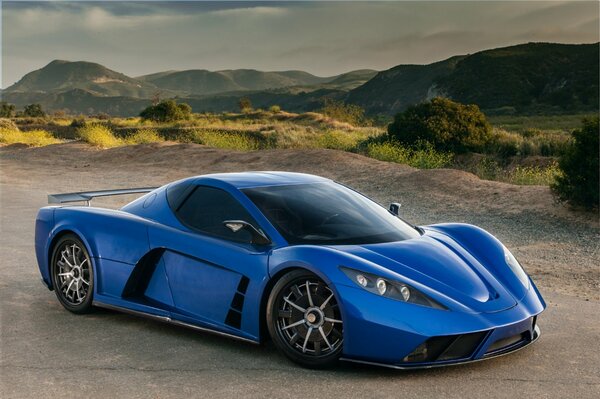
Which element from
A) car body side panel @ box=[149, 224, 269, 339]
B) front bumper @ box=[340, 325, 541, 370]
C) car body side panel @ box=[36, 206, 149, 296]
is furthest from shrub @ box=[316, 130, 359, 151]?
front bumper @ box=[340, 325, 541, 370]

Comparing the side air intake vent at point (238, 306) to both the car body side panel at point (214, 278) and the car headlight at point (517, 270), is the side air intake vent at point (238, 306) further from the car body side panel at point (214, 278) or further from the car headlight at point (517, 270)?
the car headlight at point (517, 270)

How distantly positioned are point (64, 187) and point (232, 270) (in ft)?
52.0

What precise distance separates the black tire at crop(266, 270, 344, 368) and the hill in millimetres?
84067

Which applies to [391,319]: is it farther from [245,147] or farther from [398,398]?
[245,147]

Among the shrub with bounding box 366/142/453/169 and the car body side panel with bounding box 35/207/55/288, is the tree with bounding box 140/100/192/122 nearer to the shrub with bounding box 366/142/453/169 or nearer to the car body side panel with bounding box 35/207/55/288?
the shrub with bounding box 366/142/453/169

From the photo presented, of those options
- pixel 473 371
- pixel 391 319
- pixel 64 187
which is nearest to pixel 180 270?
pixel 391 319

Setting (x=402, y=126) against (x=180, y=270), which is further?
(x=402, y=126)

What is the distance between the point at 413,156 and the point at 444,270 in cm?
1994

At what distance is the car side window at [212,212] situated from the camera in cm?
630

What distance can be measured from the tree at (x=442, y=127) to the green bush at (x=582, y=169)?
13.8m

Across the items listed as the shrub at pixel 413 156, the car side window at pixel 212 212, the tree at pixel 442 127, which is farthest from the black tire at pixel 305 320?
the tree at pixel 442 127

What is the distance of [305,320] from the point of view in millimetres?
5602

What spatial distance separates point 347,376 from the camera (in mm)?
5469

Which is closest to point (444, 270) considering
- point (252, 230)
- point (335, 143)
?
point (252, 230)
